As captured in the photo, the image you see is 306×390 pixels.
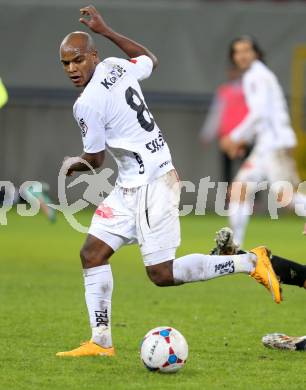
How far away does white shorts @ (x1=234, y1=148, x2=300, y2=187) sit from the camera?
1359cm

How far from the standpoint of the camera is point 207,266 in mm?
7609

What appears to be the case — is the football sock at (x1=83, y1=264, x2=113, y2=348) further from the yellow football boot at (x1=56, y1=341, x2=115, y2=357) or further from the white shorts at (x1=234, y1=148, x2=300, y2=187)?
the white shorts at (x1=234, y1=148, x2=300, y2=187)

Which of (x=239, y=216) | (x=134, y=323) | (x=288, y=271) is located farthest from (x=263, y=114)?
(x=288, y=271)

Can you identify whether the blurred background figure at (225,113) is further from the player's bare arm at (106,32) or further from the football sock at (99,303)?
the football sock at (99,303)

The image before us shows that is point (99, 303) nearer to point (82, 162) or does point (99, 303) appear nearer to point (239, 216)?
point (82, 162)

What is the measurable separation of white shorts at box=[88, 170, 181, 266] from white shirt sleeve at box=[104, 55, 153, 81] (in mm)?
781

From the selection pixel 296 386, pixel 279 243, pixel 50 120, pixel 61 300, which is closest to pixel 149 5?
pixel 50 120

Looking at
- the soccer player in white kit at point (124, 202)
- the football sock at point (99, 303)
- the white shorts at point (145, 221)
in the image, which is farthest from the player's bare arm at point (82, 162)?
the football sock at point (99, 303)

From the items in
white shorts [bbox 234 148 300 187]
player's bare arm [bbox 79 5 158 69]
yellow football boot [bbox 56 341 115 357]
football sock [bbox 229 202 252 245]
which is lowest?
football sock [bbox 229 202 252 245]

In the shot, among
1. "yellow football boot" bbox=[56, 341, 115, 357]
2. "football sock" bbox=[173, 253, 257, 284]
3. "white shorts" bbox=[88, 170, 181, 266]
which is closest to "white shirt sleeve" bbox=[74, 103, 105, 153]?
"white shorts" bbox=[88, 170, 181, 266]

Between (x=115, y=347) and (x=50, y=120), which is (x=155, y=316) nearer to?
(x=115, y=347)

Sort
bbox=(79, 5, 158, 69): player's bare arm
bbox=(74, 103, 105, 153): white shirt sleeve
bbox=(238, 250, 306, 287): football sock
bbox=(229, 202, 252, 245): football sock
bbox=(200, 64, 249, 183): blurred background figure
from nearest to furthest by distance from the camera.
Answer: bbox=(74, 103, 105, 153): white shirt sleeve
bbox=(238, 250, 306, 287): football sock
bbox=(79, 5, 158, 69): player's bare arm
bbox=(229, 202, 252, 245): football sock
bbox=(200, 64, 249, 183): blurred background figure

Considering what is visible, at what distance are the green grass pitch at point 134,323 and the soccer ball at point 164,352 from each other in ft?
0.23

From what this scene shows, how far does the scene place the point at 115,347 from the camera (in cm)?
795
